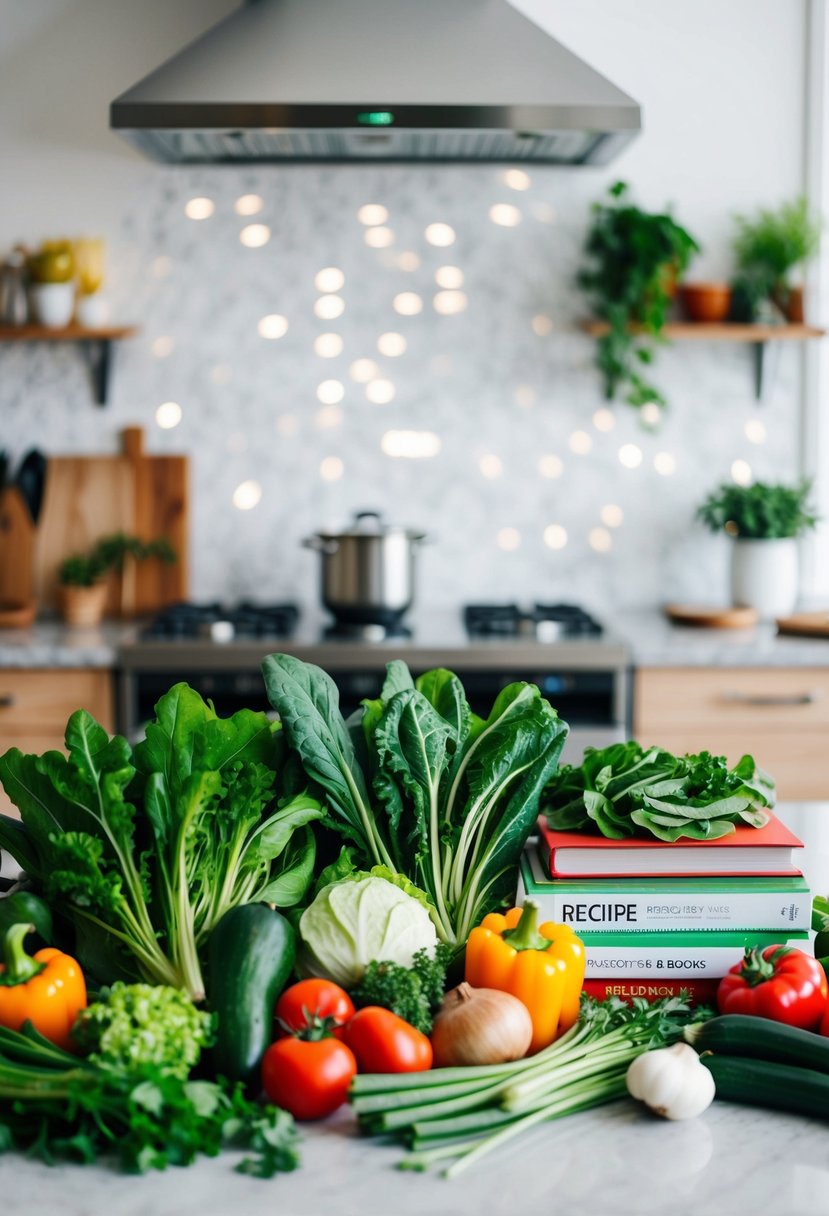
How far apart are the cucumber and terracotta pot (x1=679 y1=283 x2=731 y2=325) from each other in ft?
10.0

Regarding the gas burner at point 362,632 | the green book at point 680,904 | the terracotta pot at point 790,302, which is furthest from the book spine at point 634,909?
the terracotta pot at point 790,302

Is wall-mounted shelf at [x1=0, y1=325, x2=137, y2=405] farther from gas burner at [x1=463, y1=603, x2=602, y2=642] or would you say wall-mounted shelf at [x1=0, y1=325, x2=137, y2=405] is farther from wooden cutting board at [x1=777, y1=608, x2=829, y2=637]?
wooden cutting board at [x1=777, y1=608, x2=829, y2=637]

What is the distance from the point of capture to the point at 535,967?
3.62ft

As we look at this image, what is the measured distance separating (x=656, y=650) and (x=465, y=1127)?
237 cm

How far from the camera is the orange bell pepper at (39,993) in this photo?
1.07 metres

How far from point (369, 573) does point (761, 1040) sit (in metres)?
2.39

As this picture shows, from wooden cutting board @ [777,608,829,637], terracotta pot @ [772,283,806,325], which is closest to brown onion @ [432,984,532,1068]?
wooden cutting board @ [777,608,829,637]

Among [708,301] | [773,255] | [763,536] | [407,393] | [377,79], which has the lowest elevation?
[763,536]

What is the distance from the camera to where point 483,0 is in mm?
2893

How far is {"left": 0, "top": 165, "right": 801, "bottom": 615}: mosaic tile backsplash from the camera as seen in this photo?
12.7 ft

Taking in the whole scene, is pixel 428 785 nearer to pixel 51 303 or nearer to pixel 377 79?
pixel 377 79

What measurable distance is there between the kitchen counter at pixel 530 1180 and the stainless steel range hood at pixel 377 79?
2.21 meters

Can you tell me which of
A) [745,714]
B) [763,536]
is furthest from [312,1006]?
[763,536]

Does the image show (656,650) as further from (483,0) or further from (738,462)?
(483,0)
